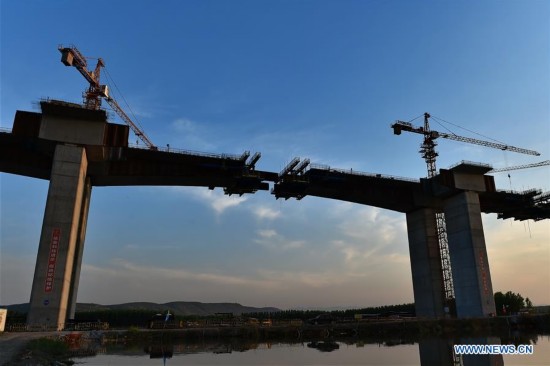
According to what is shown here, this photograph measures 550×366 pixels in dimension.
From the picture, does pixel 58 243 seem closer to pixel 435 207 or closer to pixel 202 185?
pixel 202 185

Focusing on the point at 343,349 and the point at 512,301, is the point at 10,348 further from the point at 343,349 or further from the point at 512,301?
the point at 512,301

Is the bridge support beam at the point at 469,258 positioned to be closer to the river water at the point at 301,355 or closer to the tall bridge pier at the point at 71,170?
the river water at the point at 301,355

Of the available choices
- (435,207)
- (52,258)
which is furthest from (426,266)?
(52,258)

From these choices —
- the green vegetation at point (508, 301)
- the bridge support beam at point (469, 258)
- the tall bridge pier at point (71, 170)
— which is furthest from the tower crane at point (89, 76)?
the green vegetation at point (508, 301)

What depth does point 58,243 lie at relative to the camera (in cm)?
4012

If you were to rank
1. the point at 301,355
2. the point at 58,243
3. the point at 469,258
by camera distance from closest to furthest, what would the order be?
the point at 301,355
the point at 58,243
the point at 469,258

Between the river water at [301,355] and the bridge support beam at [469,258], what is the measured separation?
2359 centimetres

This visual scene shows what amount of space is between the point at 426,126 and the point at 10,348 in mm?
82896

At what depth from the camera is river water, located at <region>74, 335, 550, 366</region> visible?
81.3 feet

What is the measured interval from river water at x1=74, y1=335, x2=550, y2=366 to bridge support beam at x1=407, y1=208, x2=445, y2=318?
2738 centimetres

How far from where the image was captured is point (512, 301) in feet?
303

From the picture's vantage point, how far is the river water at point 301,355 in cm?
2477

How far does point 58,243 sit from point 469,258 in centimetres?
5236

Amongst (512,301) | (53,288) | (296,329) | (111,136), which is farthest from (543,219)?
(53,288)
